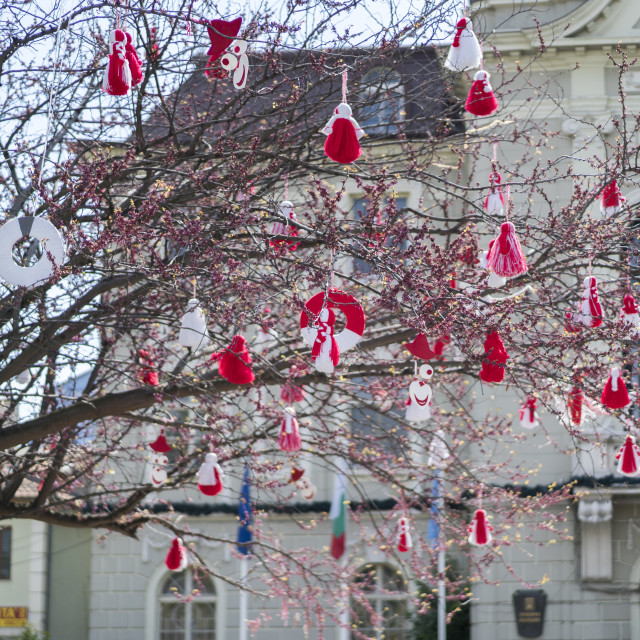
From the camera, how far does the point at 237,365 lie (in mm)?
8484

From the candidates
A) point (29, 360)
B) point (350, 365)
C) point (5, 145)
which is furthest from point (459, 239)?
point (5, 145)

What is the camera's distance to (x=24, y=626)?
796 inches

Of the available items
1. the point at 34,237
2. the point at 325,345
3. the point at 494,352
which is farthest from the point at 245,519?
the point at 34,237

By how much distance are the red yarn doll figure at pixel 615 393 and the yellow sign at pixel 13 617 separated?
561 inches

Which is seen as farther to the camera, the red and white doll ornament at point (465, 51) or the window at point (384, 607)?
the window at point (384, 607)

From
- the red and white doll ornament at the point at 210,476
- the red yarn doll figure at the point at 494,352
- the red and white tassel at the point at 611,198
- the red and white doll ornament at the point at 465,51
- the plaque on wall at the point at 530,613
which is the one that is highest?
the red and white doll ornament at the point at 465,51

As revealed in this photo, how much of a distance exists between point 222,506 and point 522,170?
24.8ft

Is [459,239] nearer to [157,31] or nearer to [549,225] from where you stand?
[549,225]

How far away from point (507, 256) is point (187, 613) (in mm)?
13838

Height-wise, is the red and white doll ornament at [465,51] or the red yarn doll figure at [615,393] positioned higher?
the red and white doll ornament at [465,51]

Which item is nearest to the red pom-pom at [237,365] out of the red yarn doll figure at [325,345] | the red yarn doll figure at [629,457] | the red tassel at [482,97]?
the red yarn doll figure at [325,345]

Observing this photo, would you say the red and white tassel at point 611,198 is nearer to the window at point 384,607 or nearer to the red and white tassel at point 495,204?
the red and white tassel at point 495,204

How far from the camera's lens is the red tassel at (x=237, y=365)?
8469mm

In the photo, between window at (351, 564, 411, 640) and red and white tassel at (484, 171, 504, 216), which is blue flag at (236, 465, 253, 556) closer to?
red and white tassel at (484, 171, 504, 216)
